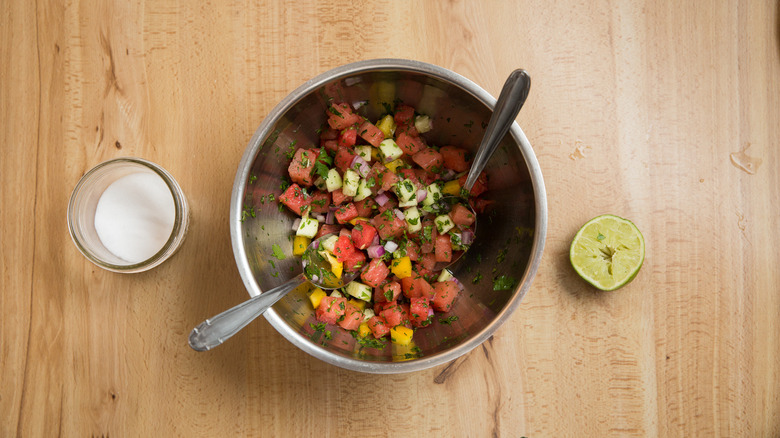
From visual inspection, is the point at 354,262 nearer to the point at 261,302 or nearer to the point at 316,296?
the point at 316,296

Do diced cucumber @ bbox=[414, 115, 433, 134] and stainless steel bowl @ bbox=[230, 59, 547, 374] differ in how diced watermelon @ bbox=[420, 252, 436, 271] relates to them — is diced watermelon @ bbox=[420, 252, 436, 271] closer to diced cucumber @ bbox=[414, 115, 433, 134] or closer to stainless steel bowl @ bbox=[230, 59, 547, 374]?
stainless steel bowl @ bbox=[230, 59, 547, 374]

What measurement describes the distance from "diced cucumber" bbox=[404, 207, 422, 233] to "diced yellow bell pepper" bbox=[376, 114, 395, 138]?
259mm

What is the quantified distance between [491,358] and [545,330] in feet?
0.71

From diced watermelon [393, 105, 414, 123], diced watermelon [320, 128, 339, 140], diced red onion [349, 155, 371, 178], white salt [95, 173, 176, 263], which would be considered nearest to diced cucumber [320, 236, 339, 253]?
diced red onion [349, 155, 371, 178]

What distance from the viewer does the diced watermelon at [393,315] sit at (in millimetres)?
1471

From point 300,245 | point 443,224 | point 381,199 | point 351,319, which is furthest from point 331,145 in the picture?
point 351,319

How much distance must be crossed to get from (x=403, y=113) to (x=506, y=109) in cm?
40

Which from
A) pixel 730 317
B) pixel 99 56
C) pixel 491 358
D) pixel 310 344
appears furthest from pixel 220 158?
pixel 730 317

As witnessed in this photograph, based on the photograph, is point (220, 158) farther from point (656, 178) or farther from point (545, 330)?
Answer: point (656, 178)

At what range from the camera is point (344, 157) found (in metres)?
1.52

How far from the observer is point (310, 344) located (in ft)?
4.33

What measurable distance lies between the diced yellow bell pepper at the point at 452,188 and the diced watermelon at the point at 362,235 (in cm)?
27

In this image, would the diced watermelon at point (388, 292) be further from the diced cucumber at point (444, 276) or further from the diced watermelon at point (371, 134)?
the diced watermelon at point (371, 134)

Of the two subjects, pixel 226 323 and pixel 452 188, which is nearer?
pixel 226 323
